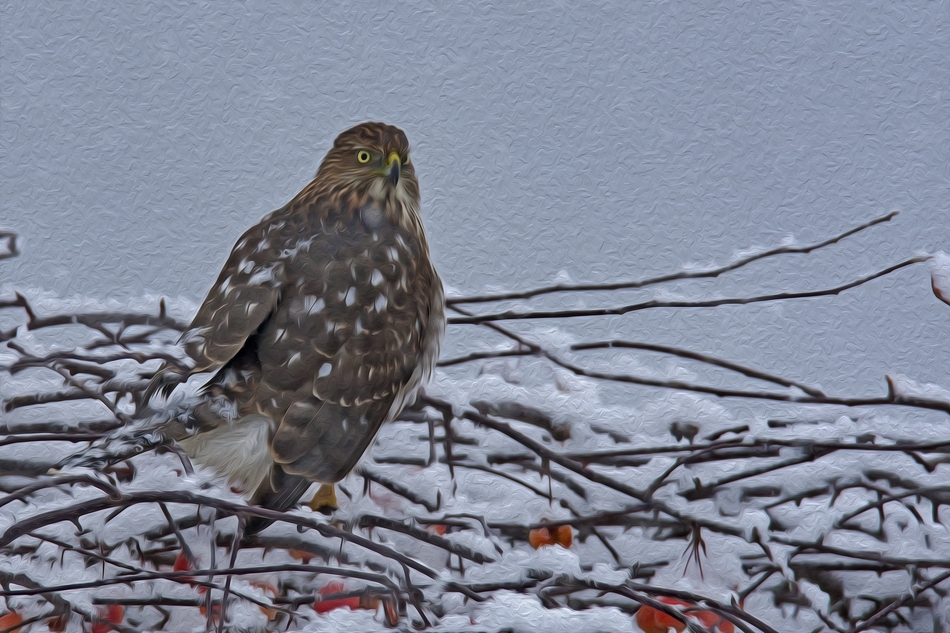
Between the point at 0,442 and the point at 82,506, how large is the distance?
0.18 meters

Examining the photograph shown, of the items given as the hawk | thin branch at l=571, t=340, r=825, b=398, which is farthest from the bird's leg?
thin branch at l=571, t=340, r=825, b=398

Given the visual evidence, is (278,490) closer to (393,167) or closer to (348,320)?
(348,320)

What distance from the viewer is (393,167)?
26.0 inches

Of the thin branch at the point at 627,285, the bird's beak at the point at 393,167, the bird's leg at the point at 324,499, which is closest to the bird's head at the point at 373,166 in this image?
the bird's beak at the point at 393,167

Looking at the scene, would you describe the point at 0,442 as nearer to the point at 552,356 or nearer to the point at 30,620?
the point at 30,620

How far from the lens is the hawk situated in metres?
0.56

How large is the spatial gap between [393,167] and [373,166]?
0.02m

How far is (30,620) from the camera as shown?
479mm

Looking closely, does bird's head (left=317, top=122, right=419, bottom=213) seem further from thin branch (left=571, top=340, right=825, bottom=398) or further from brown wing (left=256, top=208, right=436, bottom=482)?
thin branch (left=571, top=340, right=825, bottom=398)

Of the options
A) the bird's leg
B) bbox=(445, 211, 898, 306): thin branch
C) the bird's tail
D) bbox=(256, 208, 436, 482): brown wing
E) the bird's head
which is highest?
the bird's head

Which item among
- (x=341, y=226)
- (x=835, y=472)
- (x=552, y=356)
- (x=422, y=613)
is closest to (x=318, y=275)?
(x=341, y=226)

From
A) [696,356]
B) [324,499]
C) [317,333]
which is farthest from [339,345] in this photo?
[696,356]

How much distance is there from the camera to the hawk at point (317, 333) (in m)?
0.56

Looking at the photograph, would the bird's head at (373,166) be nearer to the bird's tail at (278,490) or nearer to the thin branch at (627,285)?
the thin branch at (627,285)
